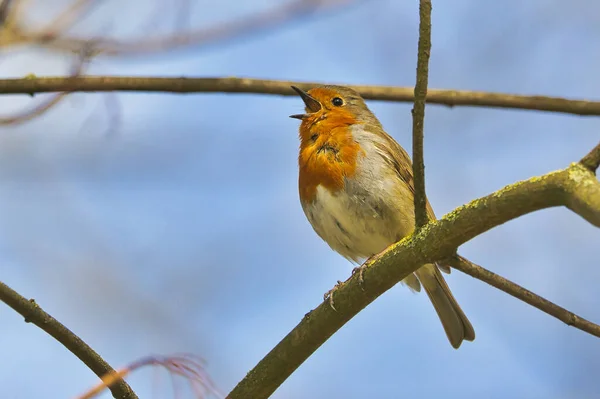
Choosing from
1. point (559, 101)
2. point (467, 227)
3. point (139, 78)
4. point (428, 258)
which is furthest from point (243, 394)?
point (559, 101)

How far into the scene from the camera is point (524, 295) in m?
2.65

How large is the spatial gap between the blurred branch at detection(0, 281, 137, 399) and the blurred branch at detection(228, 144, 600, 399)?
574 mm

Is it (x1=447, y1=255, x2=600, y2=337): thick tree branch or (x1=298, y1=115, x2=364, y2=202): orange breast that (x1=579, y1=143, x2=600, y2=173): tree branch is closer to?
(x1=447, y1=255, x2=600, y2=337): thick tree branch

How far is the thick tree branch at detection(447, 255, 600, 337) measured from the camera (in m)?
2.63

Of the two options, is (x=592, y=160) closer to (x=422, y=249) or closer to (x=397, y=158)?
(x=422, y=249)

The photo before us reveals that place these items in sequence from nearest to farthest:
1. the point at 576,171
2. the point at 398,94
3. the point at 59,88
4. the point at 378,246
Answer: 1. the point at 576,171
2. the point at 59,88
3. the point at 398,94
4. the point at 378,246

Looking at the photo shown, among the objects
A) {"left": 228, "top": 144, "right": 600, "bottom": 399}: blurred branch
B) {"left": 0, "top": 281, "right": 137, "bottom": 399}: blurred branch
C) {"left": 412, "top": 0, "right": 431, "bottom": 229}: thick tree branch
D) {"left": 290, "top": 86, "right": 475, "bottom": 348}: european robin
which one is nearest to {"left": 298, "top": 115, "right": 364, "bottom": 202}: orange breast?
{"left": 290, "top": 86, "right": 475, "bottom": 348}: european robin

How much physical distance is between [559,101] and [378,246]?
128 cm

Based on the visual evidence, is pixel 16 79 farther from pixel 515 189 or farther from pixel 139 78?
pixel 515 189

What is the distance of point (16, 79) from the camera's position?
12.6 ft

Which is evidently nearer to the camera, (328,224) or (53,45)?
(53,45)

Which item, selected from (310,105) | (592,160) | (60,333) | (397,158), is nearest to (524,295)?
(592,160)

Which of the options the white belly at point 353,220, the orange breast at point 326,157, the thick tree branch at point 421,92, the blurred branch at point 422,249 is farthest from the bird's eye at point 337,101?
the thick tree branch at point 421,92

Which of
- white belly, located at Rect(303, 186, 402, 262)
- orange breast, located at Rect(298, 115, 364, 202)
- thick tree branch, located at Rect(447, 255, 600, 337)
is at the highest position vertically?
orange breast, located at Rect(298, 115, 364, 202)
